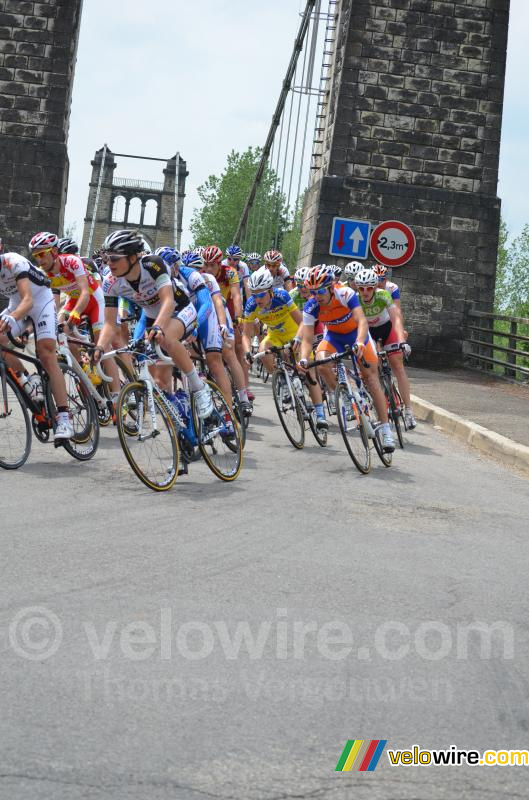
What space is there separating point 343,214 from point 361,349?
15.3 meters

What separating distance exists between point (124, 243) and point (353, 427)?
2.90m

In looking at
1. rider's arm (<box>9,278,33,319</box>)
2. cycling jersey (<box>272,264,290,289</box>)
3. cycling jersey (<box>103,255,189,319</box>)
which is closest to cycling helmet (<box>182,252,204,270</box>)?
cycling jersey (<box>272,264,290,289</box>)

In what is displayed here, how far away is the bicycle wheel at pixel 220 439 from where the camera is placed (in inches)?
340

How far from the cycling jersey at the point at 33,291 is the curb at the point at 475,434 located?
4.99m

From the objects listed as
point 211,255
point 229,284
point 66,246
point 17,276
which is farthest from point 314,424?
point 17,276

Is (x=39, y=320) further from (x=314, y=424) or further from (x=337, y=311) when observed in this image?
(x=314, y=424)

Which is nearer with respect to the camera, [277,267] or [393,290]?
[393,290]

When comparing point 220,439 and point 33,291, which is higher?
point 33,291

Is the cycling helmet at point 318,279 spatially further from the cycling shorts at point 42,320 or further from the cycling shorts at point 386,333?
the cycling shorts at point 42,320

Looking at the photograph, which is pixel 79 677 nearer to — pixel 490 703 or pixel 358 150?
pixel 490 703

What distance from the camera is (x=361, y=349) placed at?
10242 millimetres

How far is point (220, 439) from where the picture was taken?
29.7 feet

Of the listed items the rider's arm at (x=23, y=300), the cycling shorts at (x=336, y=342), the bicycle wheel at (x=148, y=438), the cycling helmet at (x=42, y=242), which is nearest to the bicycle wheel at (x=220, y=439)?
the bicycle wheel at (x=148, y=438)

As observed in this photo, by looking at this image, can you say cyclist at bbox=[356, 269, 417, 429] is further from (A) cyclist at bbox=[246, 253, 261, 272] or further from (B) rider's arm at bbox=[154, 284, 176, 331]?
(A) cyclist at bbox=[246, 253, 261, 272]
